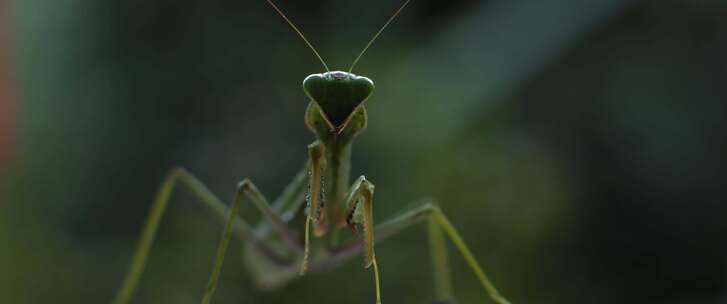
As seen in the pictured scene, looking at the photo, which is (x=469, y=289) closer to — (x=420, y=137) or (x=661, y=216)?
(x=420, y=137)

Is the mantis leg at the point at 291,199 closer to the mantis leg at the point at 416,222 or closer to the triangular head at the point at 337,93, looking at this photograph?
the mantis leg at the point at 416,222

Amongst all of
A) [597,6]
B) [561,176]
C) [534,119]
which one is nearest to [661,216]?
[561,176]

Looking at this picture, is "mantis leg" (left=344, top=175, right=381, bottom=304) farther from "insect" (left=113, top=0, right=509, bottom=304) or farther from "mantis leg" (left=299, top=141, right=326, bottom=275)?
"mantis leg" (left=299, top=141, right=326, bottom=275)

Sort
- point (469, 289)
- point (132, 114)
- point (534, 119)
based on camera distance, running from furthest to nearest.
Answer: point (132, 114)
point (534, 119)
point (469, 289)

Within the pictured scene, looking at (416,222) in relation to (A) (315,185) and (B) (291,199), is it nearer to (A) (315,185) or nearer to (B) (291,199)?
(B) (291,199)

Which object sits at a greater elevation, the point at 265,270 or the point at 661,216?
the point at 265,270

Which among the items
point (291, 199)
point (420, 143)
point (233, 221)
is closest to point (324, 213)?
point (233, 221)
